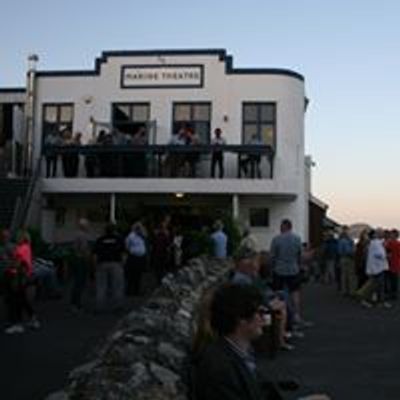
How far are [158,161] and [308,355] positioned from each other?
18.9m

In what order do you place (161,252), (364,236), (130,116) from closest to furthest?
(364,236)
(161,252)
(130,116)

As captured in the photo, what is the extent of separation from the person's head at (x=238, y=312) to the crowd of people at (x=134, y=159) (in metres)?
25.5

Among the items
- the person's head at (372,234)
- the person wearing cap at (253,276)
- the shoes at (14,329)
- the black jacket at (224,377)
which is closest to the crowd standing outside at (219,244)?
the person's head at (372,234)

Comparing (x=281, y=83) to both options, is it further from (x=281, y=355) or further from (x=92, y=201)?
(x=281, y=355)

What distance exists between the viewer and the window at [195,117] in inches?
1307

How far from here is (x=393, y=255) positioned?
71.9 ft

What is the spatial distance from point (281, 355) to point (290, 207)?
20.2m

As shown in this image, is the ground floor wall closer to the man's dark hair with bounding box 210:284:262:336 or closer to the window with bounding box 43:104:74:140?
the window with bounding box 43:104:74:140

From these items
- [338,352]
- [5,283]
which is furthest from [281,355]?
[5,283]

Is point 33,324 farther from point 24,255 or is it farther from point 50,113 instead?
point 50,113

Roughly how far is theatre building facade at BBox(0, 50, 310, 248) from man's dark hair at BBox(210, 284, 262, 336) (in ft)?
82.8

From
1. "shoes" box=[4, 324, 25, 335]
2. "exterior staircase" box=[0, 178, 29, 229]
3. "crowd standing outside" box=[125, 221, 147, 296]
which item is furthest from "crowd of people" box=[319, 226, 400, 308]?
"exterior staircase" box=[0, 178, 29, 229]

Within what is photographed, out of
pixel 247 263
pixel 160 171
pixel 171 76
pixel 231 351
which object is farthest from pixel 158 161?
pixel 231 351

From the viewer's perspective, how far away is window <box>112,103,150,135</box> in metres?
33.5
